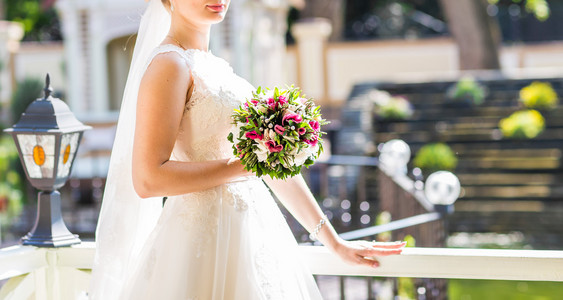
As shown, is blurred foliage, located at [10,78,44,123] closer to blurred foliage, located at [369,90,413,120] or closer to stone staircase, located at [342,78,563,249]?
stone staircase, located at [342,78,563,249]

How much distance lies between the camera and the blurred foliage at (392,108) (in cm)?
1516

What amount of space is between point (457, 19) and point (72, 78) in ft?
29.1

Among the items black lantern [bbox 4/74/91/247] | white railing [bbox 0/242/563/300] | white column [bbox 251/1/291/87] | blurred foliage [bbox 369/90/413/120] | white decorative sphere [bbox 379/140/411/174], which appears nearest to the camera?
white railing [bbox 0/242/563/300]

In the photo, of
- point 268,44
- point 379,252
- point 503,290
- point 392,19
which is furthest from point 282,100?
point 392,19

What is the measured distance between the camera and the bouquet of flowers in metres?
2.39

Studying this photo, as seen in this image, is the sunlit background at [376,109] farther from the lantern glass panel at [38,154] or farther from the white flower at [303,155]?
the white flower at [303,155]

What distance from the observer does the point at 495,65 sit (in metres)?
19.8

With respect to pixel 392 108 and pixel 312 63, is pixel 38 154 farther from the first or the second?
pixel 312 63

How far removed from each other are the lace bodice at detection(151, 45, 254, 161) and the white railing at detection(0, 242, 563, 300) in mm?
502

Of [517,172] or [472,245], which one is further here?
[517,172]

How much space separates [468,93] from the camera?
625 inches

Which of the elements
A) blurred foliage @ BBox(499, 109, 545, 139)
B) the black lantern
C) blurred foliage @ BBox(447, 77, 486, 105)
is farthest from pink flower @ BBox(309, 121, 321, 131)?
blurred foliage @ BBox(447, 77, 486, 105)

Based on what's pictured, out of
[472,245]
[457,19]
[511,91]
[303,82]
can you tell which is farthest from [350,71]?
[472,245]

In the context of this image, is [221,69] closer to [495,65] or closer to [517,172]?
[517,172]
